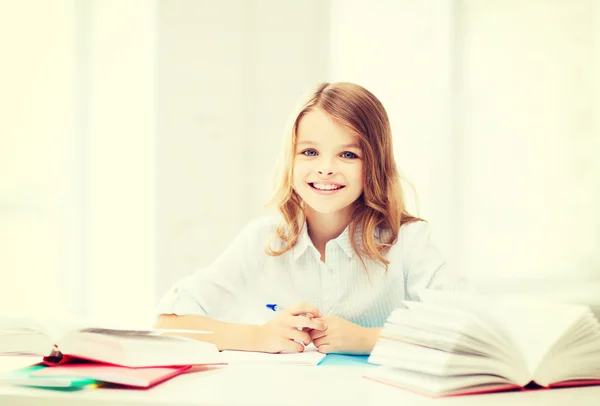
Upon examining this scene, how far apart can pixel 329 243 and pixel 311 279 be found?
0.10 meters

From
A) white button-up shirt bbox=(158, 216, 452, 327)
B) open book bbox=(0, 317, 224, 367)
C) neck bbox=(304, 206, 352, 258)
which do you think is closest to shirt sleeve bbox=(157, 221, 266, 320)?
white button-up shirt bbox=(158, 216, 452, 327)

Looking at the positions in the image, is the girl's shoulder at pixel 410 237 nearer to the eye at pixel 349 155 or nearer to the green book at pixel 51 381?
the eye at pixel 349 155

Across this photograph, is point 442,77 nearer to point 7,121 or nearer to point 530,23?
point 530,23

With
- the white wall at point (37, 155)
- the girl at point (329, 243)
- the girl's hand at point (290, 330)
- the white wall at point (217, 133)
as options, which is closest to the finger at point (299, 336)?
the girl's hand at point (290, 330)

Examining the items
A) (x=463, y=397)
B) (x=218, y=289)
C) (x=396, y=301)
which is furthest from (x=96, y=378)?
(x=396, y=301)

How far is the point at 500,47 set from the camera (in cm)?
265

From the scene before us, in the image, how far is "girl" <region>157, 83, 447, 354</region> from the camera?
1.30m

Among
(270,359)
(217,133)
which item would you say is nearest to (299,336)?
(270,359)

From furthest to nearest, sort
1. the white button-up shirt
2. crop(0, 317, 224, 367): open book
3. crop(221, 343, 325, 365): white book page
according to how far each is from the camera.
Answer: the white button-up shirt → crop(221, 343, 325, 365): white book page → crop(0, 317, 224, 367): open book

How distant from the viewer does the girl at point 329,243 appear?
4.28ft

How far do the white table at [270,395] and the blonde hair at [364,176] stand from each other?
0.65 meters

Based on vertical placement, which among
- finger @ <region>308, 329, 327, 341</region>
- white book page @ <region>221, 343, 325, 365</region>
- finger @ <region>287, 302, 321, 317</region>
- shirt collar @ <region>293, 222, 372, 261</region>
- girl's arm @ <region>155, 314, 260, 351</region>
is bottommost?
girl's arm @ <region>155, 314, 260, 351</region>

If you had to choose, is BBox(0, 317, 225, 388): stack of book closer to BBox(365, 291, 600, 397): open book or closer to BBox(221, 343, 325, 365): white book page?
BBox(221, 343, 325, 365): white book page

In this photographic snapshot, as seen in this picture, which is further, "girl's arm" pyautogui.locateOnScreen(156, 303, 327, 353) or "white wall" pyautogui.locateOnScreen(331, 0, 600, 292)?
"white wall" pyautogui.locateOnScreen(331, 0, 600, 292)
